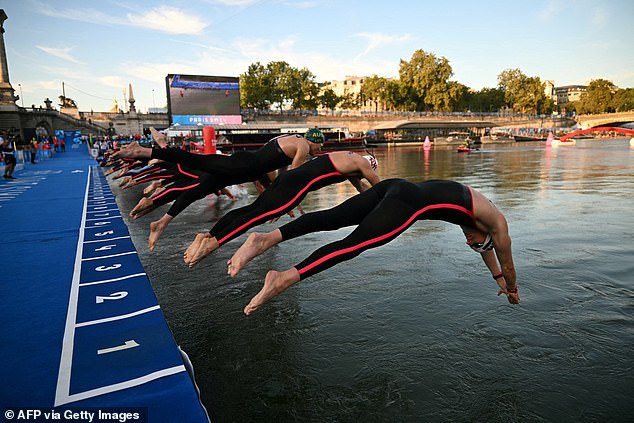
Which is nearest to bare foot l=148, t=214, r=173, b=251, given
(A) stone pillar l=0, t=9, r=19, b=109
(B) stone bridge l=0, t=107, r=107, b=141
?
(B) stone bridge l=0, t=107, r=107, b=141

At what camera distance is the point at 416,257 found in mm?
5688

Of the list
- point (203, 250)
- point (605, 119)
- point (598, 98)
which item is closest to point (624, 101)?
point (598, 98)

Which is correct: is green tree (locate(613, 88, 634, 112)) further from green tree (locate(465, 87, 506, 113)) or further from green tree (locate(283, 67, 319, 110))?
green tree (locate(283, 67, 319, 110))

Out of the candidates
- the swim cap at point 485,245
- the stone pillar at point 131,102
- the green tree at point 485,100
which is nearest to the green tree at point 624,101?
the green tree at point 485,100

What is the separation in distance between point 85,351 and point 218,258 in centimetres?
291

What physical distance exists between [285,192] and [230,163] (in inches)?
35.1

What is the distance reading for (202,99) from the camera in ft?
124

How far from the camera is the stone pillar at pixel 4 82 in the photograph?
45481 mm

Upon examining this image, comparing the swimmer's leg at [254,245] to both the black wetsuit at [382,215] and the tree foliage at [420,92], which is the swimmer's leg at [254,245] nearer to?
the black wetsuit at [382,215]

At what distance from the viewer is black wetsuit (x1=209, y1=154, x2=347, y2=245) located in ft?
13.6

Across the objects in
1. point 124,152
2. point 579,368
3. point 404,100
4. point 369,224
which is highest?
point 404,100

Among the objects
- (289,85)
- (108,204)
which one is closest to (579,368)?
(108,204)

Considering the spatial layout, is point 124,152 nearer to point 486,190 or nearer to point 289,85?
point 486,190

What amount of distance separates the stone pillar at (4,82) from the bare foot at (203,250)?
5322 cm
